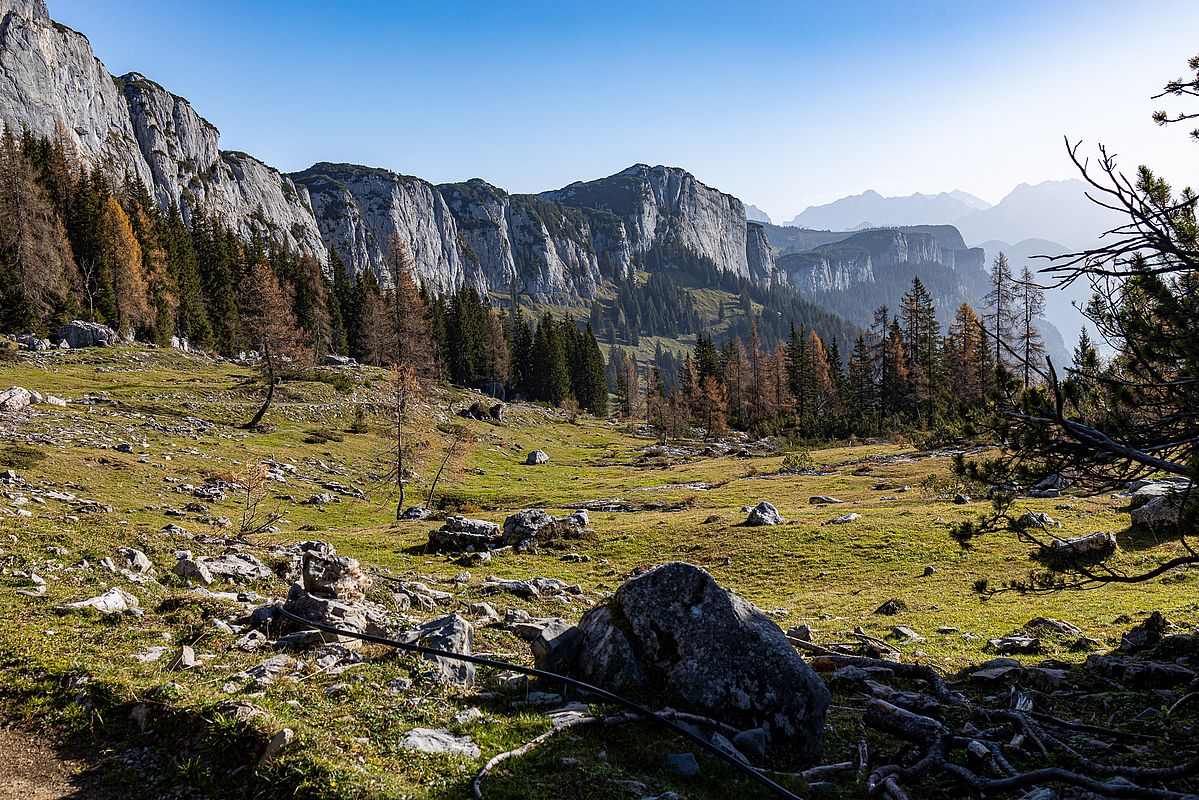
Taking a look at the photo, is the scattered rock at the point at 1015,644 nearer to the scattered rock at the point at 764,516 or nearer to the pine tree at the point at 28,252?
the scattered rock at the point at 764,516

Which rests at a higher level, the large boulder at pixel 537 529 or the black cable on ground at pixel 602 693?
the black cable on ground at pixel 602 693

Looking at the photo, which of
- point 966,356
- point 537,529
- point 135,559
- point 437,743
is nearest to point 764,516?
point 537,529

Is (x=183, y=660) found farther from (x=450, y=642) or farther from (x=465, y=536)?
(x=465, y=536)

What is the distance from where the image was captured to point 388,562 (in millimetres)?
24922

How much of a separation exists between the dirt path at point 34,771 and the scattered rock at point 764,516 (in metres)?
28.3

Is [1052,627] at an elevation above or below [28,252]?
below

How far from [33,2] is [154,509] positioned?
194 meters

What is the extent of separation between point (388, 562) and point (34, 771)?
18.5m

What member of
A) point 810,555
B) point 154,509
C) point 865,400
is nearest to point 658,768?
point 810,555

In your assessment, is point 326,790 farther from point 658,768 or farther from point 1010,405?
point 1010,405

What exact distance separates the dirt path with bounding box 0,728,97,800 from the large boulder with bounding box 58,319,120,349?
7979 cm

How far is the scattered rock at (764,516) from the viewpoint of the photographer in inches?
1232

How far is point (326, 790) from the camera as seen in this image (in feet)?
19.9

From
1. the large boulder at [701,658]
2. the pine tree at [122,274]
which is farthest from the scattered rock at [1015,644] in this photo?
the pine tree at [122,274]
